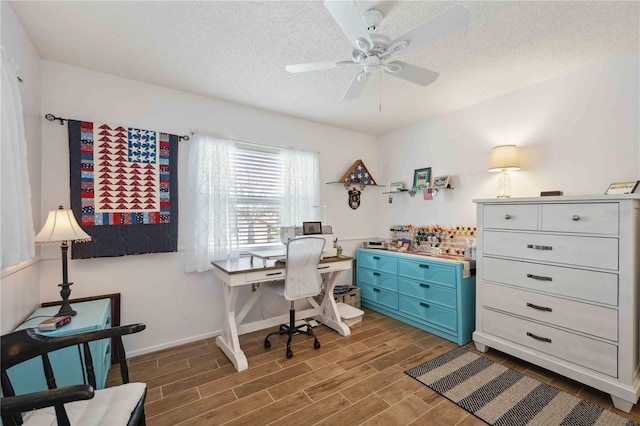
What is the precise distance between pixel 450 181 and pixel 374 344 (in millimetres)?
2049

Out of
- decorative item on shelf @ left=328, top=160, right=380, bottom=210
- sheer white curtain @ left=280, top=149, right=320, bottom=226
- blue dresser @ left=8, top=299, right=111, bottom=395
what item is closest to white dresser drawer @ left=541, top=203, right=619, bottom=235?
decorative item on shelf @ left=328, top=160, right=380, bottom=210

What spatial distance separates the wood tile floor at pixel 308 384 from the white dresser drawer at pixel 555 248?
0.93 meters

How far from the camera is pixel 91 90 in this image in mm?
2398

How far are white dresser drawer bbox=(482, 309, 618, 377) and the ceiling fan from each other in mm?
2065

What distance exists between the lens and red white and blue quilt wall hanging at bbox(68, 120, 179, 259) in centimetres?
232

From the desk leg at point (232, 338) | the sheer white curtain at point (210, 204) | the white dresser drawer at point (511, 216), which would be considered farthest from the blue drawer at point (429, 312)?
the sheer white curtain at point (210, 204)

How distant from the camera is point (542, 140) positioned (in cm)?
263

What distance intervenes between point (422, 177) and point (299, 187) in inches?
63.2

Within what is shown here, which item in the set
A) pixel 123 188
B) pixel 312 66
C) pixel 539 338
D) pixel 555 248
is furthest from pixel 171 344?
pixel 555 248

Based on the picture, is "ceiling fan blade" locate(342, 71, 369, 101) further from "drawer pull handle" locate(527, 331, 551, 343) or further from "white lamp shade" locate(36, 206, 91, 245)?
"drawer pull handle" locate(527, 331, 551, 343)

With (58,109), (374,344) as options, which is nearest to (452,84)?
(374,344)

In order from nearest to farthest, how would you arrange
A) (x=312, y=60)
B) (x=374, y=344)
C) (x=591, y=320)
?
(x=591, y=320) → (x=312, y=60) → (x=374, y=344)

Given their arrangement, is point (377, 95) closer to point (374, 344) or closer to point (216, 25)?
point (216, 25)

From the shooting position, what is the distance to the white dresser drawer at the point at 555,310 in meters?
1.91
